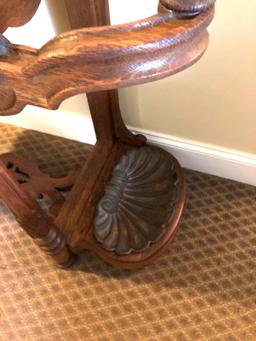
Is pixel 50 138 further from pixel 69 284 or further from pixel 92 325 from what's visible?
pixel 92 325

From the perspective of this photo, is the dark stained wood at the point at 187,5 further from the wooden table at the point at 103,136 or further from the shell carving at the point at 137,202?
the shell carving at the point at 137,202

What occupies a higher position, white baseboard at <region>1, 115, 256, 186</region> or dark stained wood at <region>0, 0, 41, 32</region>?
dark stained wood at <region>0, 0, 41, 32</region>

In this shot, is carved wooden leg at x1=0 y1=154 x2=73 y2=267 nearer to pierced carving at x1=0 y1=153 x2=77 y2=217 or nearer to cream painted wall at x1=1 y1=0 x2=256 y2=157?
pierced carving at x1=0 y1=153 x2=77 y2=217

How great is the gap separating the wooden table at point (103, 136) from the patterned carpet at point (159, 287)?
86 millimetres

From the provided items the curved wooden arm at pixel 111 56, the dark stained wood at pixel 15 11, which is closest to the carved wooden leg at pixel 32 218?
the dark stained wood at pixel 15 11

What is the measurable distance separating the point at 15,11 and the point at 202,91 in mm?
582

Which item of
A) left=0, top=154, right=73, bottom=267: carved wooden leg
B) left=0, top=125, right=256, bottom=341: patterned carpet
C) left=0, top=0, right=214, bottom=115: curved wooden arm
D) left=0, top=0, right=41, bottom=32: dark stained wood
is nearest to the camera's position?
left=0, top=0, right=214, bottom=115: curved wooden arm

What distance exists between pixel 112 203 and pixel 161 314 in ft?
1.13

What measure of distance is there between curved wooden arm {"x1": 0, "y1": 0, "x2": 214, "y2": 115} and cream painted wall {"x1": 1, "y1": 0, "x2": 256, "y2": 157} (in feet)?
1.64

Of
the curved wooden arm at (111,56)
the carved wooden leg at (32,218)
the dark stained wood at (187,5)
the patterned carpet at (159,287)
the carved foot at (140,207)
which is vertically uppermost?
the dark stained wood at (187,5)

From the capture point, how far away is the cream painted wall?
→ 96cm

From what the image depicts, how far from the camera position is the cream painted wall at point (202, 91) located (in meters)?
0.96

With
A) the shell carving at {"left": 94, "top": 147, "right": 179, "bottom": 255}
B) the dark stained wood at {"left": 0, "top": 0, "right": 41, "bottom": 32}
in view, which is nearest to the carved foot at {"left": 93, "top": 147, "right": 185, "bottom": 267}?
the shell carving at {"left": 94, "top": 147, "right": 179, "bottom": 255}

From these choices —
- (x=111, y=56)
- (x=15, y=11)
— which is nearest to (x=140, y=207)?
(x=15, y=11)
